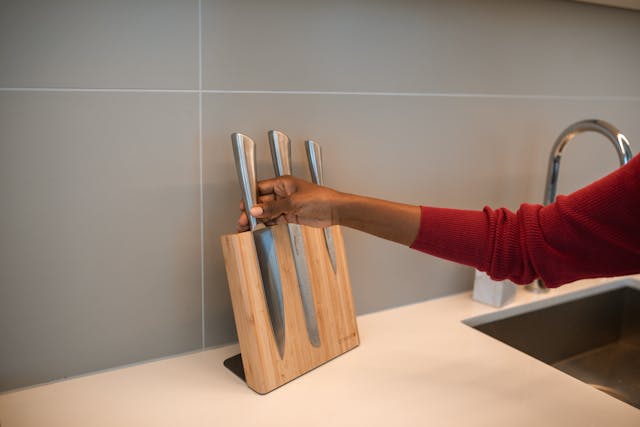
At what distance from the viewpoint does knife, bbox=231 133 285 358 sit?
68cm

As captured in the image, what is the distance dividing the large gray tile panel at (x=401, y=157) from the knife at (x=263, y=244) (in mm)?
81

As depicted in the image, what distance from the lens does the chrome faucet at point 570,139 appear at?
95 centimetres

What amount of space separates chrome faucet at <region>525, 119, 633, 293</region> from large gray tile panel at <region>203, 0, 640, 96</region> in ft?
0.41

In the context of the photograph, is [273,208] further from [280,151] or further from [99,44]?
[99,44]

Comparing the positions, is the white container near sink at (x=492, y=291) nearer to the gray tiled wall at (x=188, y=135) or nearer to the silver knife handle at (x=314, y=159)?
the gray tiled wall at (x=188, y=135)

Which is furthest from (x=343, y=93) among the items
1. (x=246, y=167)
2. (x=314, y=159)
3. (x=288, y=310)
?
(x=288, y=310)

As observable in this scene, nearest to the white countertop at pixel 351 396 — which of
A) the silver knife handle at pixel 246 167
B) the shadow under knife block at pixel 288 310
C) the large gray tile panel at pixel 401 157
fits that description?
the shadow under knife block at pixel 288 310

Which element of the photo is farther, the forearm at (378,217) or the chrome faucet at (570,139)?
the chrome faucet at (570,139)

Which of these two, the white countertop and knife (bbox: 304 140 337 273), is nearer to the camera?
the white countertop

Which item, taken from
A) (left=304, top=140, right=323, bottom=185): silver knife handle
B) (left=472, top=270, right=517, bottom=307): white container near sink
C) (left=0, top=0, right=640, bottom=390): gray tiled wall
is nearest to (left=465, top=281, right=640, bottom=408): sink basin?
(left=472, top=270, right=517, bottom=307): white container near sink

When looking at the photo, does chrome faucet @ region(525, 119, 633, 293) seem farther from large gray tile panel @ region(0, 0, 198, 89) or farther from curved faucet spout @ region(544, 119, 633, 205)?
large gray tile panel @ region(0, 0, 198, 89)

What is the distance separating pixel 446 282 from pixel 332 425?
1.62 feet

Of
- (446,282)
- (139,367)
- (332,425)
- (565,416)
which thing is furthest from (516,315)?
(139,367)

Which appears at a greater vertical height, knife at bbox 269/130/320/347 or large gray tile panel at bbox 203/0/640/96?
large gray tile panel at bbox 203/0/640/96
